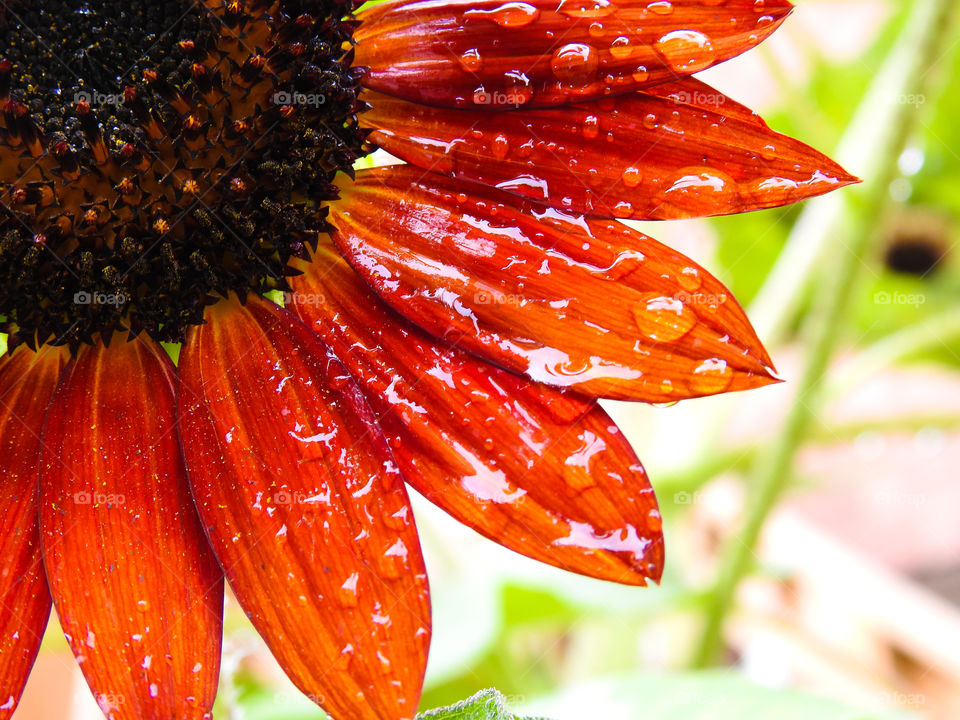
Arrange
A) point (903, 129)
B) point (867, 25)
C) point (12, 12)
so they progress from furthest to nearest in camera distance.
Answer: point (867, 25), point (903, 129), point (12, 12)

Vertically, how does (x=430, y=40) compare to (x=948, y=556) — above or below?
above

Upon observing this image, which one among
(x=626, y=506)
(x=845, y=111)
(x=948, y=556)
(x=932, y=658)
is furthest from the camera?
(x=948, y=556)

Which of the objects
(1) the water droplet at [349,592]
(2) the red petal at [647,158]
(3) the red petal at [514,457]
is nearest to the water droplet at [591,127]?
(2) the red petal at [647,158]

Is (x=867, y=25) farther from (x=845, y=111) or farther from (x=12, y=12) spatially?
(x=12, y=12)

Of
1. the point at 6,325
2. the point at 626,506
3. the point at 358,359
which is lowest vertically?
the point at 626,506

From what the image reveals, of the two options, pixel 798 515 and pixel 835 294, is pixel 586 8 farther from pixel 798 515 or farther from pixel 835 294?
pixel 798 515

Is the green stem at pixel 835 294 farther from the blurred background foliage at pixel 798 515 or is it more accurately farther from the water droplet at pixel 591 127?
the water droplet at pixel 591 127

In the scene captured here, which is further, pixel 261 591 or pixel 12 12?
pixel 12 12

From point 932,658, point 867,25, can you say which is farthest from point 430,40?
point 867,25

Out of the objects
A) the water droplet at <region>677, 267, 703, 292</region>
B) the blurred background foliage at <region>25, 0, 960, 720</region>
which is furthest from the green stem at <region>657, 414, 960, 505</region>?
the water droplet at <region>677, 267, 703, 292</region>
